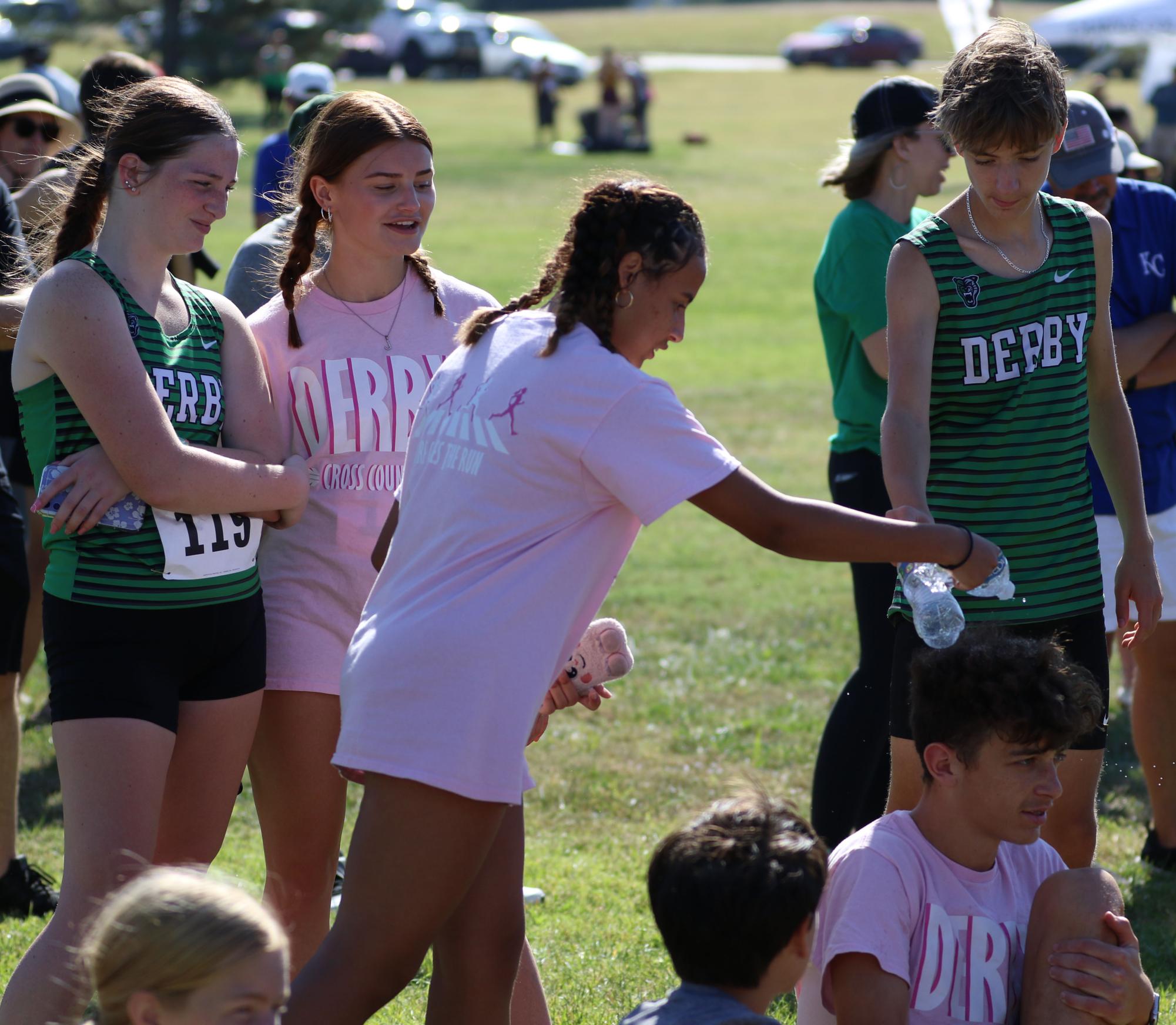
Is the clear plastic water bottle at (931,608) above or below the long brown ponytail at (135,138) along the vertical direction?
below

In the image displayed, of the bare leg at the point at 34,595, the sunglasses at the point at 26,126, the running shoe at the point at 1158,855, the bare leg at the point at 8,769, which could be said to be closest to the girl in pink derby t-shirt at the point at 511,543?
the bare leg at the point at 8,769

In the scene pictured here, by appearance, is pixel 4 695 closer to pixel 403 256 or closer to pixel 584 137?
A: pixel 403 256

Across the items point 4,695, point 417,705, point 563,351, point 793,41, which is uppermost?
point 793,41

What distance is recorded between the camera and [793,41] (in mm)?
48500

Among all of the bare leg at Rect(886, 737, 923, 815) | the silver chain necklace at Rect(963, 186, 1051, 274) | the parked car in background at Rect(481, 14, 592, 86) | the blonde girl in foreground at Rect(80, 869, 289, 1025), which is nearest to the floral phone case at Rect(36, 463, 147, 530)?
the blonde girl in foreground at Rect(80, 869, 289, 1025)

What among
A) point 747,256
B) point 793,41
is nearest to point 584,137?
point 747,256

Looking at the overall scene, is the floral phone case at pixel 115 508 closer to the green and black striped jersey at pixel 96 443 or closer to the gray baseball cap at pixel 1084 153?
the green and black striped jersey at pixel 96 443

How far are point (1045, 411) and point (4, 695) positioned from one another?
9.28ft

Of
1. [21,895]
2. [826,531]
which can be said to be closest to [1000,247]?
[826,531]

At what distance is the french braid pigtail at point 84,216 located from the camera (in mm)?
3141

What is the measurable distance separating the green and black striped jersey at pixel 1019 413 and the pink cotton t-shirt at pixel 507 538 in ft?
3.06

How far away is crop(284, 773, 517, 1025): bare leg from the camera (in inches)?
100

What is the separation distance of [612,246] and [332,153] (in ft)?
3.26

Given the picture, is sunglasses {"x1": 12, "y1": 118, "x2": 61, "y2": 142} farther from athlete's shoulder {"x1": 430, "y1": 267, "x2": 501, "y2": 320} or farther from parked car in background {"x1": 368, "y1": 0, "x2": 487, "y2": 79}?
parked car in background {"x1": 368, "y1": 0, "x2": 487, "y2": 79}
